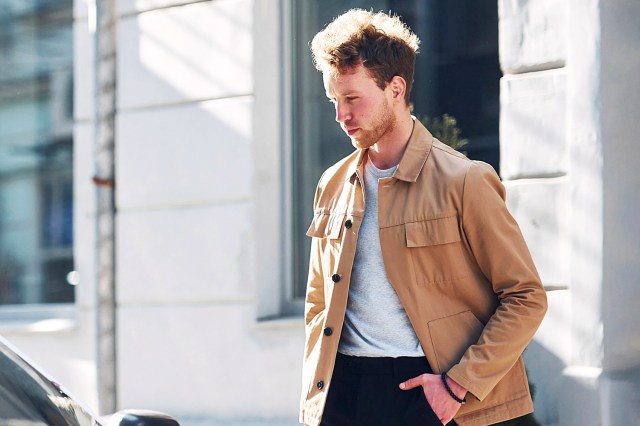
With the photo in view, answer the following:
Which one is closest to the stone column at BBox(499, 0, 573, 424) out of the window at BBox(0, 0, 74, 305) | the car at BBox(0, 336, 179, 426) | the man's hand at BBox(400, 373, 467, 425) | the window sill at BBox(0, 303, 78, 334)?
the man's hand at BBox(400, 373, 467, 425)

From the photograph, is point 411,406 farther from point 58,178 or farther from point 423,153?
point 58,178

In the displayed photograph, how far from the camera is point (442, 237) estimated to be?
2.64m

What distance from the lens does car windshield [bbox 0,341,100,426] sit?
2.33 metres

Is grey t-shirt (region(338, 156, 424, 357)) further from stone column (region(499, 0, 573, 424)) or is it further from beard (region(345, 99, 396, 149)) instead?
stone column (region(499, 0, 573, 424))

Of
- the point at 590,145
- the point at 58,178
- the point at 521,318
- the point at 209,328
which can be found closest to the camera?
the point at 521,318

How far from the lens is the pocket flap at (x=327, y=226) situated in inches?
112

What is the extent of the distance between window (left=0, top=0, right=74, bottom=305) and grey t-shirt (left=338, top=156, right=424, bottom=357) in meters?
4.75

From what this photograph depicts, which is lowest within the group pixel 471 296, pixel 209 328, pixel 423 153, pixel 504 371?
pixel 209 328

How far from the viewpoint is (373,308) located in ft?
8.90

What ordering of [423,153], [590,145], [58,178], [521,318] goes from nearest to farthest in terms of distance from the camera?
1. [521,318]
2. [423,153]
3. [590,145]
4. [58,178]

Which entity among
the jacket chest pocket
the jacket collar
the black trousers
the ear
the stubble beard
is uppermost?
the ear

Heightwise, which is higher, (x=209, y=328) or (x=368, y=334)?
(x=368, y=334)

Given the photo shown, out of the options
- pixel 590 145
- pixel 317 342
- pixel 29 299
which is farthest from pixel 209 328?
pixel 317 342

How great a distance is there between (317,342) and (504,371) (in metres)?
0.51
